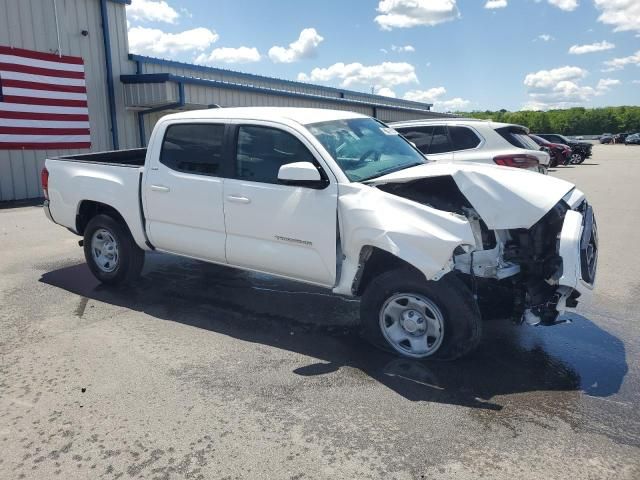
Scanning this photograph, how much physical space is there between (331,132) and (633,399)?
3.10 metres

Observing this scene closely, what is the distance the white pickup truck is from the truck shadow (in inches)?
10.8

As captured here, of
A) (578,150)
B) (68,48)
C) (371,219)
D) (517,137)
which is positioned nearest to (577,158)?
(578,150)

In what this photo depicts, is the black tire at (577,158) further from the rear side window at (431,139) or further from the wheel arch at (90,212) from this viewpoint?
the wheel arch at (90,212)

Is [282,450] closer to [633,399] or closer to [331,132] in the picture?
[633,399]

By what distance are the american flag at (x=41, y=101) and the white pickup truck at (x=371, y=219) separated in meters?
10.8

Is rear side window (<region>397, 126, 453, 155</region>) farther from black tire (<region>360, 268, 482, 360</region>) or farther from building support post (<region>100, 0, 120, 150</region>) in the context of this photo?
building support post (<region>100, 0, 120, 150</region>)

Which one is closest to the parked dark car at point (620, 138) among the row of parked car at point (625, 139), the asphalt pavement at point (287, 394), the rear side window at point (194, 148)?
the row of parked car at point (625, 139)

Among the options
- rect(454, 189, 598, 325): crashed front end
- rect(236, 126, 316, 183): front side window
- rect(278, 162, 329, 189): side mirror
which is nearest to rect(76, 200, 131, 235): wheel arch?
rect(236, 126, 316, 183): front side window

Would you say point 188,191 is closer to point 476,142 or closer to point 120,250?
point 120,250

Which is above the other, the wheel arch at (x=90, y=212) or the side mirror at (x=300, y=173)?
the side mirror at (x=300, y=173)

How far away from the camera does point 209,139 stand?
5.12 meters

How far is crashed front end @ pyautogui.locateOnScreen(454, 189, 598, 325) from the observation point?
385 centimetres

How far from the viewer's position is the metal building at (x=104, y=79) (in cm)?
1428

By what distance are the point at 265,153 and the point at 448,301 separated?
2.07 m
